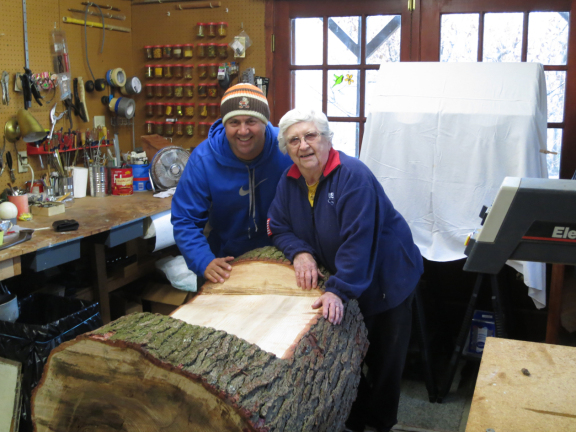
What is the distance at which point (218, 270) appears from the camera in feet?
6.60

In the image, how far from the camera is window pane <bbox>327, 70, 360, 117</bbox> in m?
3.63

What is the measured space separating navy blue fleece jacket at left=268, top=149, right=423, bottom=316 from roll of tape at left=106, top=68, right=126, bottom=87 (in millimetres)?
2294

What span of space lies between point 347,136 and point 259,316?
7.52 ft

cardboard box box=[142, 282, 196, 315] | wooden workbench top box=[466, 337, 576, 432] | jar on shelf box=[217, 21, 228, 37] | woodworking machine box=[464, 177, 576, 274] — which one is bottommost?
cardboard box box=[142, 282, 196, 315]

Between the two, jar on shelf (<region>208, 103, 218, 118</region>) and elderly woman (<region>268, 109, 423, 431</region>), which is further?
jar on shelf (<region>208, 103, 218, 118</region>)

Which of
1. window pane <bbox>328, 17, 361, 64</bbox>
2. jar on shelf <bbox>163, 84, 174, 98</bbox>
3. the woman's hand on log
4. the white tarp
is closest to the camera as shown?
the woman's hand on log

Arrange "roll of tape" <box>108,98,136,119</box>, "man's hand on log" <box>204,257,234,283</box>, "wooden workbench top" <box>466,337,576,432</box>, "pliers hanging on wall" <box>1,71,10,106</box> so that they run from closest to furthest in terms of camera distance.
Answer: "wooden workbench top" <box>466,337,576,432</box>
"man's hand on log" <box>204,257,234,283</box>
"pliers hanging on wall" <box>1,71,10,106</box>
"roll of tape" <box>108,98,136,119</box>

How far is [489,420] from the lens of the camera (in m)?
1.22

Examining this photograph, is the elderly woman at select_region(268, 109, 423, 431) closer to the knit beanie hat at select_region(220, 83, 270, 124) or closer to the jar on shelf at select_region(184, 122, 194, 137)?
the knit beanie hat at select_region(220, 83, 270, 124)

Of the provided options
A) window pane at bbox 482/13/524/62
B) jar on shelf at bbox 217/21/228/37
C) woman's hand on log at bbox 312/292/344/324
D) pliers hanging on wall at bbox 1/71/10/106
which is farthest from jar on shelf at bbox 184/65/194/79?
woman's hand on log at bbox 312/292/344/324

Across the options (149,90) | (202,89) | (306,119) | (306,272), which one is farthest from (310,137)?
(149,90)

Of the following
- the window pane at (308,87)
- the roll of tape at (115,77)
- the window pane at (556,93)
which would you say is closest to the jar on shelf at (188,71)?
the roll of tape at (115,77)

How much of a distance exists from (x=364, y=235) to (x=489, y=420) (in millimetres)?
742

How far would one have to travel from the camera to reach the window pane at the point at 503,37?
3.24 m
